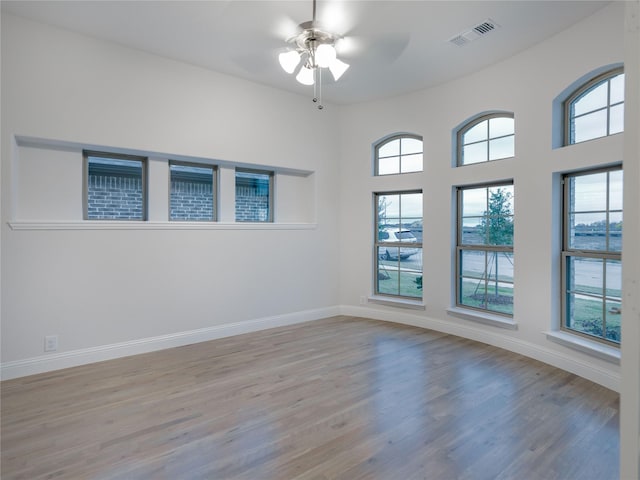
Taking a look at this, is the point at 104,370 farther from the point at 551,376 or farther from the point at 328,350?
the point at 551,376

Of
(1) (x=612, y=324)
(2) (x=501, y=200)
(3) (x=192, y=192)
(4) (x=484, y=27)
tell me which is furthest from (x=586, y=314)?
(3) (x=192, y=192)

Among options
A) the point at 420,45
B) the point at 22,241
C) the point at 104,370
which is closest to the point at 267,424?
the point at 104,370

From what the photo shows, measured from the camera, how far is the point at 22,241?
337cm

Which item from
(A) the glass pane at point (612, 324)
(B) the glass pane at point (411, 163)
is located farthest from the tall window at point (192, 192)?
(A) the glass pane at point (612, 324)

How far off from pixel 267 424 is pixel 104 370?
1950 mm

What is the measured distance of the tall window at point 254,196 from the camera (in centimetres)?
489

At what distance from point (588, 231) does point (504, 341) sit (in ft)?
4.80

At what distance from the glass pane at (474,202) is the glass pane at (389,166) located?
3.55 feet

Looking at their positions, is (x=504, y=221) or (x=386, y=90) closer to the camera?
(x=504, y=221)

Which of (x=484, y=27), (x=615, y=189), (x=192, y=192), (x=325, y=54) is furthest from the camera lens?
(x=192, y=192)

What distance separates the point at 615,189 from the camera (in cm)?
322

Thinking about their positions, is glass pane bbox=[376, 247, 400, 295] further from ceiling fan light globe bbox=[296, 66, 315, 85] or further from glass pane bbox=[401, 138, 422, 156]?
ceiling fan light globe bbox=[296, 66, 315, 85]

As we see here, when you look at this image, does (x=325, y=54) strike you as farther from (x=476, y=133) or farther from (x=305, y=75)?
(x=476, y=133)

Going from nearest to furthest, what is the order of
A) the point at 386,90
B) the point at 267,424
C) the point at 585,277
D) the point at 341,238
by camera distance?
1. the point at 267,424
2. the point at 585,277
3. the point at 386,90
4. the point at 341,238
